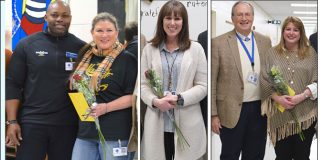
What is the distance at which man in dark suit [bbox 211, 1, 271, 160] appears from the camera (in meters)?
3.54

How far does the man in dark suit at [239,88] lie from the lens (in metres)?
3.54

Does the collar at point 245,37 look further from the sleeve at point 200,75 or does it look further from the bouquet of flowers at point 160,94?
the bouquet of flowers at point 160,94

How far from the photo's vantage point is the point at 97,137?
11.9 feet

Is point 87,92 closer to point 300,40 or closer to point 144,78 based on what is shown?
point 144,78

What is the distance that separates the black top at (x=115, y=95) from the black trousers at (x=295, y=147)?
1.30m

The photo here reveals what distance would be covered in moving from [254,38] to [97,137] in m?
1.58

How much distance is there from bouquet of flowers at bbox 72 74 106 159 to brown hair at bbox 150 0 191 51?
0.67 meters

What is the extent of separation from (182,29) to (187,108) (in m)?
0.68

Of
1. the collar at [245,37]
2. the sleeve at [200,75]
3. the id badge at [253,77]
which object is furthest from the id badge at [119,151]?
the collar at [245,37]

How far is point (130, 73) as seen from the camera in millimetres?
3660

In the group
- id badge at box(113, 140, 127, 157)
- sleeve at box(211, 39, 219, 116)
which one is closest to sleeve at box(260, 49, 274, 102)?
sleeve at box(211, 39, 219, 116)

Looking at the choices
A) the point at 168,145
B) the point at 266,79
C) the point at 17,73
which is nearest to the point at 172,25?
the point at 266,79

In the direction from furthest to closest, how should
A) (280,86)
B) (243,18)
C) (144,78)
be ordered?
1. (144,78)
2. (243,18)
3. (280,86)

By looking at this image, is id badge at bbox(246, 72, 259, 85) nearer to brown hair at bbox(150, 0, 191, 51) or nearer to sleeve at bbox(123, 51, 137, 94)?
brown hair at bbox(150, 0, 191, 51)
